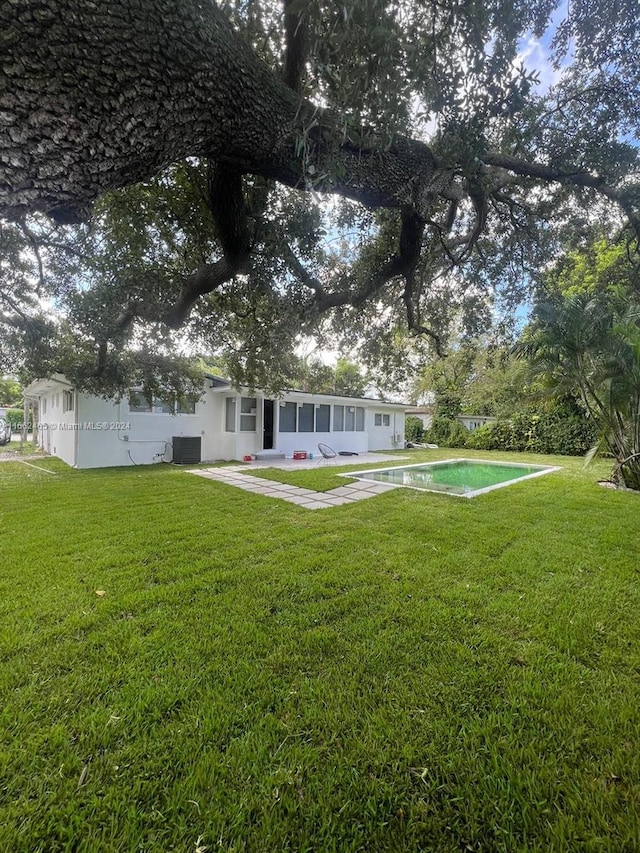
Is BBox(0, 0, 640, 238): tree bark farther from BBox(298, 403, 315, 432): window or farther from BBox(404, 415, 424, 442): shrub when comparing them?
BBox(404, 415, 424, 442): shrub

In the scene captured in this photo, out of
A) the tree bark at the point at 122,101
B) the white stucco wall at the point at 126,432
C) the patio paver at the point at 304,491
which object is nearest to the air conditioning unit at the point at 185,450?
the white stucco wall at the point at 126,432

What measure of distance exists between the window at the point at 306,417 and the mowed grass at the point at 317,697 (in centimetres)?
998

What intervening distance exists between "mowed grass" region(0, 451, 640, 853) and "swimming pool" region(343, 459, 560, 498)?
407 cm

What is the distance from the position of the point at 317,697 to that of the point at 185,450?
35.1 ft

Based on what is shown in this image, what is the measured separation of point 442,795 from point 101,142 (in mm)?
3124

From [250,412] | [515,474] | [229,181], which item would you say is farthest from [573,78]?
[250,412]

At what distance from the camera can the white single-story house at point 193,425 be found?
35.4 feet

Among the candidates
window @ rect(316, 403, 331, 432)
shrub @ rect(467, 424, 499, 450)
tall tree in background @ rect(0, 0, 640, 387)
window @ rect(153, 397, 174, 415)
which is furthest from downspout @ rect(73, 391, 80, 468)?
shrub @ rect(467, 424, 499, 450)

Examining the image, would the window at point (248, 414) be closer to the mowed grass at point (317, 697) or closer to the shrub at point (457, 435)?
the mowed grass at point (317, 697)

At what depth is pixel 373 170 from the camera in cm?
297

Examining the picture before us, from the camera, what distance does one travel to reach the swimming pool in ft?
27.2

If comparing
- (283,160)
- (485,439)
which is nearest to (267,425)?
(283,160)

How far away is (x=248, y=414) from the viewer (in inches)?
508

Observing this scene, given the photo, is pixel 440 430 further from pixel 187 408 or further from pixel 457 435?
pixel 187 408
